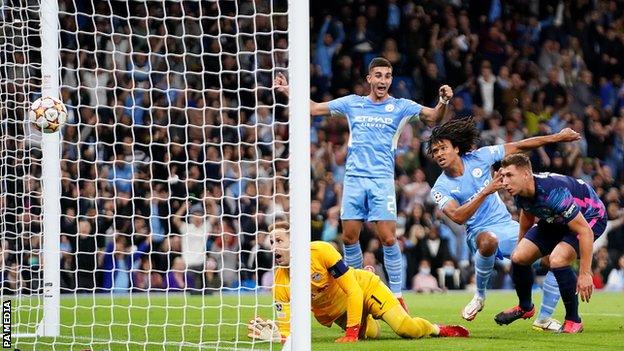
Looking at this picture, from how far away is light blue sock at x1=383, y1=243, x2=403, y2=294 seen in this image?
11664 mm

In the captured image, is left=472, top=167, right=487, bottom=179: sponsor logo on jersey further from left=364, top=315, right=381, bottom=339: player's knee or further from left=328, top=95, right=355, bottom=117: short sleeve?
left=364, top=315, right=381, bottom=339: player's knee

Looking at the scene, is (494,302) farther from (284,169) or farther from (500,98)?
(500,98)

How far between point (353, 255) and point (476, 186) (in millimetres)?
1556

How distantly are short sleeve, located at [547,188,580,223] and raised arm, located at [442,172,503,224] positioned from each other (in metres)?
0.41

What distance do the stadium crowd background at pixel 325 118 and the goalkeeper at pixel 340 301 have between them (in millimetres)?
5299

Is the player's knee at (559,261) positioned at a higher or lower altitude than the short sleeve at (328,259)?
lower

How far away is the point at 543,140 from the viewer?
1042 centimetres

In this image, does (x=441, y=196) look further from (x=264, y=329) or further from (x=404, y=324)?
(x=264, y=329)

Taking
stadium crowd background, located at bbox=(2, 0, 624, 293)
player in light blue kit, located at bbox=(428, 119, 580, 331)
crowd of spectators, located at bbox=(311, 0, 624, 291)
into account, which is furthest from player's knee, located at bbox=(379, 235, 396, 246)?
crowd of spectators, located at bbox=(311, 0, 624, 291)

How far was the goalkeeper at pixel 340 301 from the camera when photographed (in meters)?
9.02

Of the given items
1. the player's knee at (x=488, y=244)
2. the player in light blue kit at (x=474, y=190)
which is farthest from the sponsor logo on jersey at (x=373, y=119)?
the player's knee at (x=488, y=244)

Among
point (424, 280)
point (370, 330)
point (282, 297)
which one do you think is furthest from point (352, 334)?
point (424, 280)

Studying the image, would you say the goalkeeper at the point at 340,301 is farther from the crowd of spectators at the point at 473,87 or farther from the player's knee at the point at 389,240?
the crowd of spectators at the point at 473,87

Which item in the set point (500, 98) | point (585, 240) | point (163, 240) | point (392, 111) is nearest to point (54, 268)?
point (392, 111)
